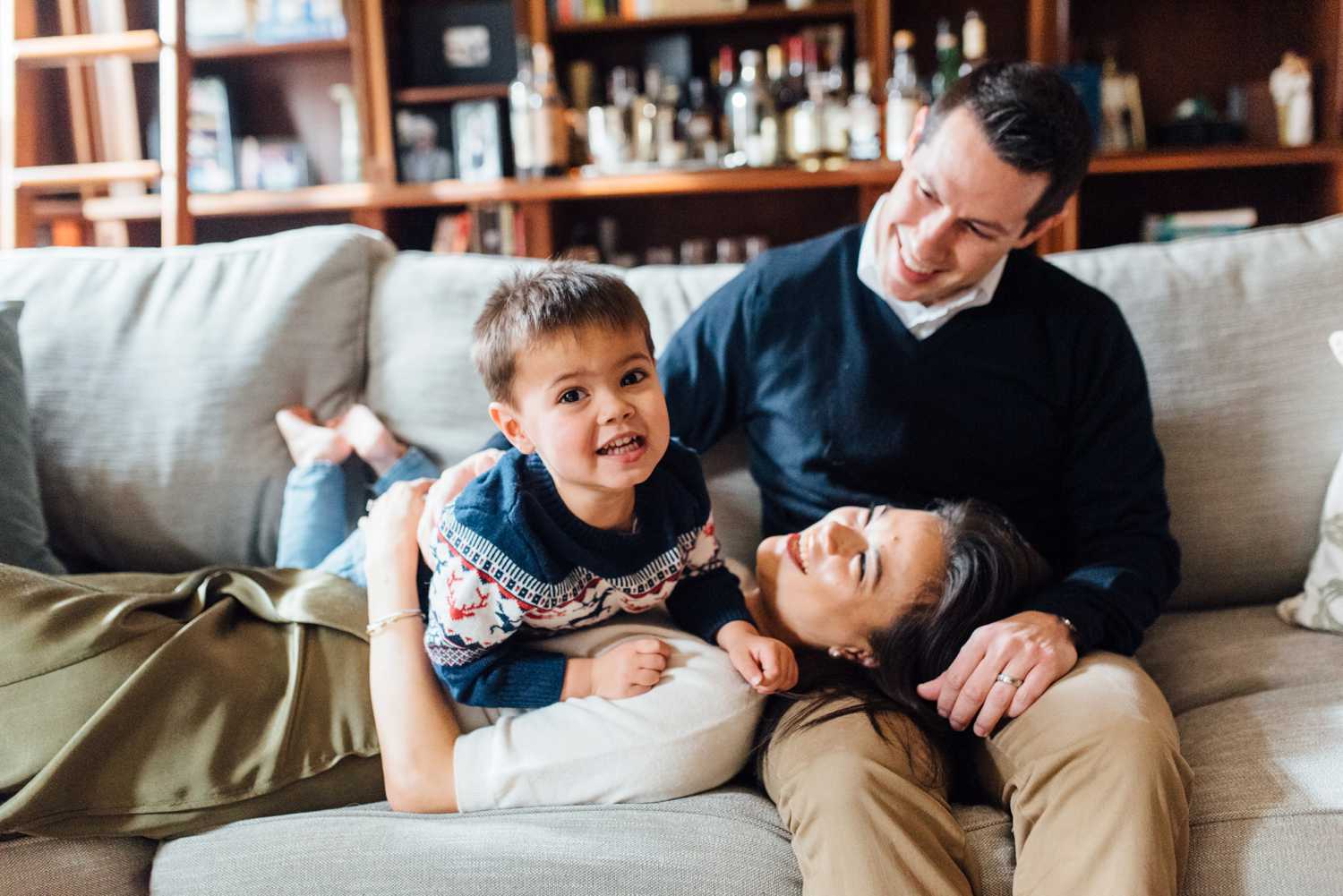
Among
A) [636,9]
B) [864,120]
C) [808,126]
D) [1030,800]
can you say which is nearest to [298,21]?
[636,9]

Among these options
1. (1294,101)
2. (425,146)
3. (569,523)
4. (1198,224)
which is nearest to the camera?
(569,523)

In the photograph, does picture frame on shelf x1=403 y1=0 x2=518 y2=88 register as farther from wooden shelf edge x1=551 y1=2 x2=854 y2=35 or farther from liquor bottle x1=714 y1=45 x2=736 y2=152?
liquor bottle x1=714 y1=45 x2=736 y2=152

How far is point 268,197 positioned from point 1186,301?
104 inches

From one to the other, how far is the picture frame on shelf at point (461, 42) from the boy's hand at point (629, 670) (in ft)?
8.41

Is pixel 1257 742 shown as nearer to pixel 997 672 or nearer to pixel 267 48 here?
pixel 997 672

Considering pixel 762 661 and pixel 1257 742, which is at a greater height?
pixel 762 661

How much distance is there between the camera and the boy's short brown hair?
1.13 m

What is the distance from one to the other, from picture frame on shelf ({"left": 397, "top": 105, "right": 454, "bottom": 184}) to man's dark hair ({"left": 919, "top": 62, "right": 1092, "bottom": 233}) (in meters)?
2.34

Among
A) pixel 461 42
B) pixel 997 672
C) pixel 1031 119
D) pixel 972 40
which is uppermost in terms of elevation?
pixel 461 42

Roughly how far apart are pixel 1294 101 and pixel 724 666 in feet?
8.91

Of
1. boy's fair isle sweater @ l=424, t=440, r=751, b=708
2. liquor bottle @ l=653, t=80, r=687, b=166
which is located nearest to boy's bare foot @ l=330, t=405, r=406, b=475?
boy's fair isle sweater @ l=424, t=440, r=751, b=708

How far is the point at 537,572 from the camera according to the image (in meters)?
1.20

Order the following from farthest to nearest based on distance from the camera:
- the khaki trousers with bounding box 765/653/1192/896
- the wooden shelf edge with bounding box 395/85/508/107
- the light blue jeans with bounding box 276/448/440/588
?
the wooden shelf edge with bounding box 395/85/508/107
the light blue jeans with bounding box 276/448/440/588
the khaki trousers with bounding box 765/653/1192/896

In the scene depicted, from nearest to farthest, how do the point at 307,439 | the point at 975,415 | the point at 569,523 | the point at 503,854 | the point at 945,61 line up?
the point at 503,854
the point at 569,523
the point at 975,415
the point at 307,439
the point at 945,61
